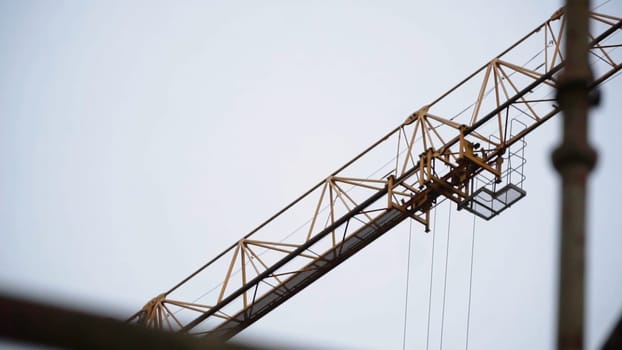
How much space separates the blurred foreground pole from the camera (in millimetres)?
4457

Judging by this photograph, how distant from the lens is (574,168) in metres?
4.66

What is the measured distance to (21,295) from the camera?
11.2 feet

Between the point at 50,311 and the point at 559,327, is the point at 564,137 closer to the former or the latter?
the point at 559,327

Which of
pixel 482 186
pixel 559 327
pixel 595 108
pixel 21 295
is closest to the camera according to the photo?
pixel 21 295

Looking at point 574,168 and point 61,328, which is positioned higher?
point 574,168

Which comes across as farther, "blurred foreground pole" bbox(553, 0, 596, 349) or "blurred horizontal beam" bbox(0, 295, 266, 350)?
"blurred foreground pole" bbox(553, 0, 596, 349)

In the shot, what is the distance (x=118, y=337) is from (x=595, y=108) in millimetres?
2880

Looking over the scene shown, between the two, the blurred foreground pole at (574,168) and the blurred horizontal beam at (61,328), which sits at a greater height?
the blurred foreground pole at (574,168)

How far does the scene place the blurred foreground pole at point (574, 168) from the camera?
446 cm

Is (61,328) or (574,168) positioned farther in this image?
(574,168)

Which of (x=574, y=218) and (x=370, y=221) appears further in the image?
(x=370, y=221)

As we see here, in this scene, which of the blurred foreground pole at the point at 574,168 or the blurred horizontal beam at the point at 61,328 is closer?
the blurred horizontal beam at the point at 61,328

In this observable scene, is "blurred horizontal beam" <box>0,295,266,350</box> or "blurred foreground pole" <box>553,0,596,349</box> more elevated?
"blurred foreground pole" <box>553,0,596,349</box>

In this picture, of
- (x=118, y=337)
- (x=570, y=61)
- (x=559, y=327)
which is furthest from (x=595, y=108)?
(x=118, y=337)
